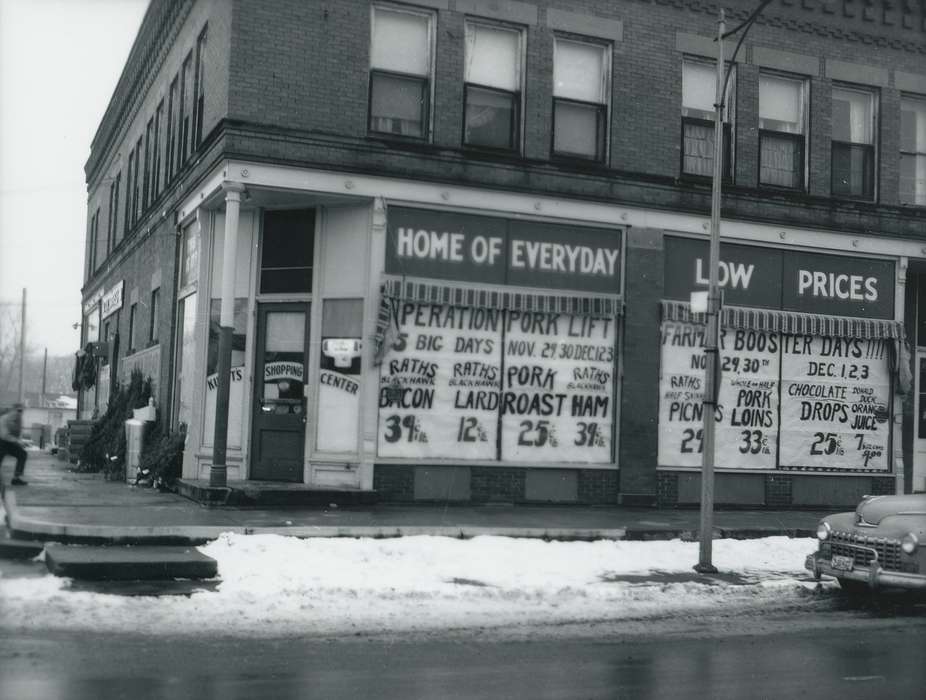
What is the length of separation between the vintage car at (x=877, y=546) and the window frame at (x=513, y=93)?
26.5 feet

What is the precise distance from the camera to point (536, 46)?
1689cm

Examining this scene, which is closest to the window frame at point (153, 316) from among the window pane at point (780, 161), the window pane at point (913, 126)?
the window pane at point (780, 161)

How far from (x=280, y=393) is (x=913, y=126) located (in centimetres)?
1256

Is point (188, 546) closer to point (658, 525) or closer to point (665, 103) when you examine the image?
point (658, 525)

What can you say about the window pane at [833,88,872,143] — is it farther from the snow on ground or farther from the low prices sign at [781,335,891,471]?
the snow on ground

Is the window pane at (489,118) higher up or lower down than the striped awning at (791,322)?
higher up

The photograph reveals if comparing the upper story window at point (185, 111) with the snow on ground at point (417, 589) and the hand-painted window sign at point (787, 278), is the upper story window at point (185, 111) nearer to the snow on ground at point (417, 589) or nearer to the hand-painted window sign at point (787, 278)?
the hand-painted window sign at point (787, 278)

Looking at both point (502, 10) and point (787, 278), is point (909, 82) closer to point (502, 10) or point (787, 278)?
point (787, 278)

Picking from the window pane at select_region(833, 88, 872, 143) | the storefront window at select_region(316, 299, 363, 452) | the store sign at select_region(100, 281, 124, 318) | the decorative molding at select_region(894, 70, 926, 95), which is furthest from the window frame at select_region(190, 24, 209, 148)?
the decorative molding at select_region(894, 70, 926, 95)

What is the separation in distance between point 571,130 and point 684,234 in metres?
2.57

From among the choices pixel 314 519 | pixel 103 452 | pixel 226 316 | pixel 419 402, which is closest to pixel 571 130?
pixel 419 402

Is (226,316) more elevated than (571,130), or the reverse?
(571,130)

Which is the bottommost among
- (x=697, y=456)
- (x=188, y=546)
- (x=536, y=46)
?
(x=188, y=546)

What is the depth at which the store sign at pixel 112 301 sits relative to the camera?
Answer: 26.8m
